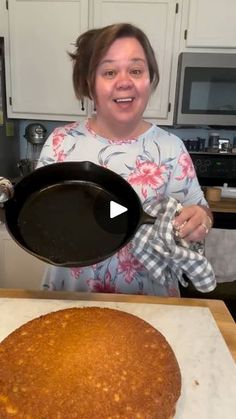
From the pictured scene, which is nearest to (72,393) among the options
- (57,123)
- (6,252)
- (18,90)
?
(6,252)

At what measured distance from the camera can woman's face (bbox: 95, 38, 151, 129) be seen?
817mm

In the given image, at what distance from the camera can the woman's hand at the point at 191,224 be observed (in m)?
0.72

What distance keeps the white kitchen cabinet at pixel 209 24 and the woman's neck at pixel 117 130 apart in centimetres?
132

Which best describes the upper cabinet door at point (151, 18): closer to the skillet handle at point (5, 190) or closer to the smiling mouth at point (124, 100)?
the smiling mouth at point (124, 100)

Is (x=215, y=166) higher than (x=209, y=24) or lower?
lower

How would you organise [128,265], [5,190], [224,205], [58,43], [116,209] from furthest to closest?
1. [58,43]
2. [224,205]
3. [128,265]
4. [116,209]
5. [5,190]

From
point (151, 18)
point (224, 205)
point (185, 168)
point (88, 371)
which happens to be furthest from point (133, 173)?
point (151, 18)

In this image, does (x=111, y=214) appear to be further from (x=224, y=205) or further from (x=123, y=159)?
(x=224, y=205)

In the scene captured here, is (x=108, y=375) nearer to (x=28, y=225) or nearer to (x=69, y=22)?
(x=28, y=225)

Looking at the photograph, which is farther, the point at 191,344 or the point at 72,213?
the point at 72,213

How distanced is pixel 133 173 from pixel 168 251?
26cm

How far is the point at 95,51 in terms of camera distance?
833 mm

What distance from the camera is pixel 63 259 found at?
72cm

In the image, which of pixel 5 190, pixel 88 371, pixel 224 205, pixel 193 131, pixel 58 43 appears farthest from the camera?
pixel 193 131
